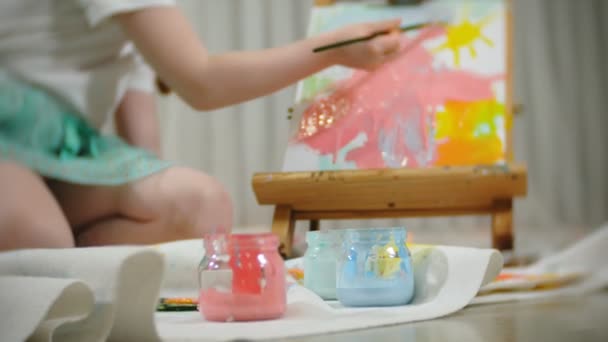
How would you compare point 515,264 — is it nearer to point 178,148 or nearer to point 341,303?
point 341,303

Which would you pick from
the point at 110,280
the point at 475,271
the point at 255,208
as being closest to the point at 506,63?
the point at 475,271

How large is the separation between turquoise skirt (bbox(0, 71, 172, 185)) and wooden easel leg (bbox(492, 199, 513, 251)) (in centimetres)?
51

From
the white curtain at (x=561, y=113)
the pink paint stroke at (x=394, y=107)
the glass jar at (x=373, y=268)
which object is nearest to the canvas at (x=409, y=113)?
the pink paint stroke at (x=394, y=107)

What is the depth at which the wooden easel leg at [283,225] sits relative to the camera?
1.15 m

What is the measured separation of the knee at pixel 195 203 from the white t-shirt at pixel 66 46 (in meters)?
0.17

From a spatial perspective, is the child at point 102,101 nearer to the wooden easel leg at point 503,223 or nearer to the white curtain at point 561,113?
the wooden easel leg at point 503,223

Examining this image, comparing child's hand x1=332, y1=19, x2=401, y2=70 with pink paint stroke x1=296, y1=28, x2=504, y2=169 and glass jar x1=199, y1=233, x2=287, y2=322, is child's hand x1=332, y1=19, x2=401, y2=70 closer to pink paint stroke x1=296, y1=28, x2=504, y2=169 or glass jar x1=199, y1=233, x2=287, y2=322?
pink paint stroke x1=296, y1=28, x2=504, y2=169

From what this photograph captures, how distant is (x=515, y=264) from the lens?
1.30 m

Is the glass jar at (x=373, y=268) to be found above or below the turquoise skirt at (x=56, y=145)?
below

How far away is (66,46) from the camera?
1.11 m

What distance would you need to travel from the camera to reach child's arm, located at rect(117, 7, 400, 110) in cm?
102

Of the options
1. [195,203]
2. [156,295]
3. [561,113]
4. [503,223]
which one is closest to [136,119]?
[195,203]

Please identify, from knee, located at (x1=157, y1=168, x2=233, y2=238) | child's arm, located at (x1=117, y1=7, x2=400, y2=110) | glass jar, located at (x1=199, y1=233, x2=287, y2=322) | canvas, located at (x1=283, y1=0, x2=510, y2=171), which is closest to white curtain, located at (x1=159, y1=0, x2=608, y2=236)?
canvas, located at (x1=283, y1=0, x2=510, y2=171)

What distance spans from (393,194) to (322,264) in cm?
27
